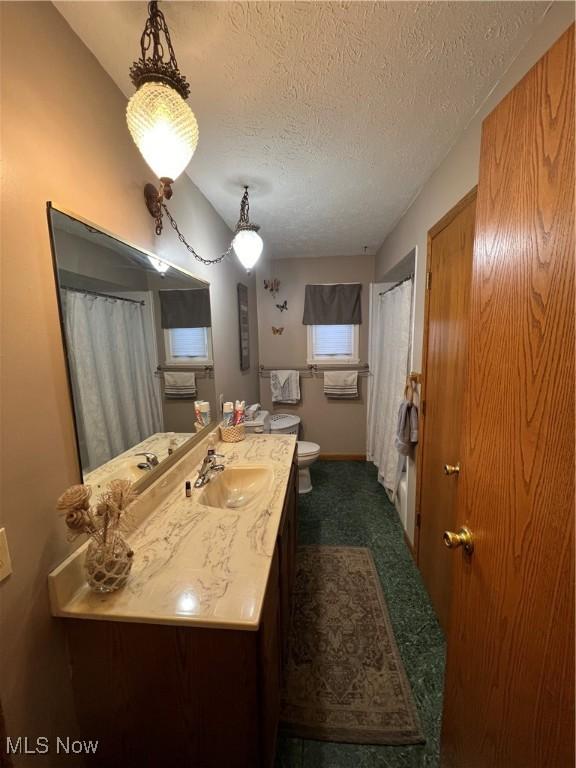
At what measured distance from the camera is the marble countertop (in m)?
0.78

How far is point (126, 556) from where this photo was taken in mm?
844

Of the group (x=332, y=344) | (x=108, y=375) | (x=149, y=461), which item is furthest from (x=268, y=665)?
(x=332, y=344)

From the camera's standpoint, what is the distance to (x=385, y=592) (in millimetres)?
1821

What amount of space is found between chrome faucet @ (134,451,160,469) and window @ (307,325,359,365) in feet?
8.51

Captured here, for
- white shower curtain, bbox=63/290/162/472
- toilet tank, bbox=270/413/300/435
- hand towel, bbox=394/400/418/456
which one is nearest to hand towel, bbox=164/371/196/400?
white shower curtain, bbox=63/290/162/472

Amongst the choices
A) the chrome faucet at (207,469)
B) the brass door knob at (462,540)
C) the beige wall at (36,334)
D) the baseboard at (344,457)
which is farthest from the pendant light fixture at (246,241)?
the baseboard at (344,457)

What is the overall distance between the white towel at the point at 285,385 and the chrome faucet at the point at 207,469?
202 cm

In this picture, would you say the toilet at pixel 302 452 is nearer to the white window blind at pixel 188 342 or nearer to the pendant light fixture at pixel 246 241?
the white window blind at pixel 188 342

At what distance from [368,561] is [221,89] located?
8.53 ft

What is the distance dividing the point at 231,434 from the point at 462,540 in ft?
4.89

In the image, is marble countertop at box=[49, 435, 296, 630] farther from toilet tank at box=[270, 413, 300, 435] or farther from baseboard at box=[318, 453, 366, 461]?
baseboard at box=[318, 453, 366, 461]

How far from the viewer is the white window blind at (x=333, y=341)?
3648 millimetres

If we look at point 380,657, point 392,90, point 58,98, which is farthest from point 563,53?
point 380,657

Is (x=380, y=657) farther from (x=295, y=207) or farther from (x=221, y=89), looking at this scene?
(x=295, y=207)
